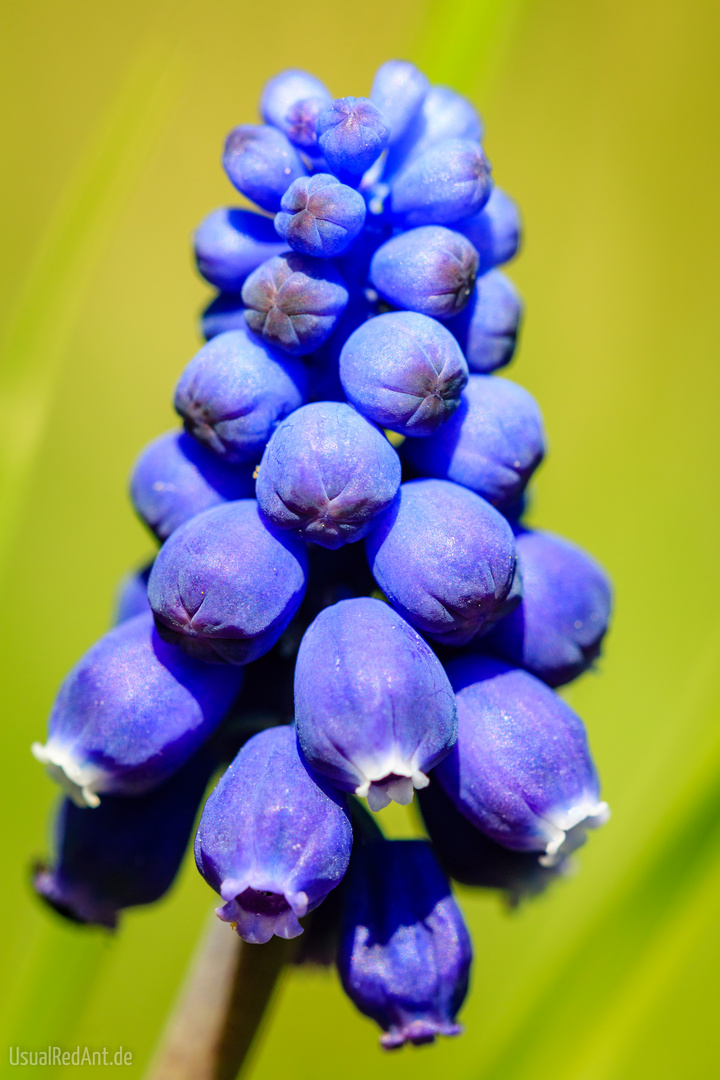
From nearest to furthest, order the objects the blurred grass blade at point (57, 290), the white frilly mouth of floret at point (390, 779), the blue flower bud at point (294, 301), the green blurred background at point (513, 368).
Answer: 1. the white frilly mouth of floret at point (390, 779)
2. the blue flower bud at point (294, 301)
3. the blurred grass blade at point (57, 290)
4. the green blurred background at point (513, 368)

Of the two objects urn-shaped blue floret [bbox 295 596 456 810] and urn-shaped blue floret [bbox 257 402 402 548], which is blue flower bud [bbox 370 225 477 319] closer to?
urn-shaped blue floret [bbox 257 402 402 548]

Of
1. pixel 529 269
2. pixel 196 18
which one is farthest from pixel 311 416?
pixel 196 18

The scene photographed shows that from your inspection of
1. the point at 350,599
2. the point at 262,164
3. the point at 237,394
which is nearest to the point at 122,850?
the point at 350,599

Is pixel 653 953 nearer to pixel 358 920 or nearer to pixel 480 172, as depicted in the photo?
pixel 358 920

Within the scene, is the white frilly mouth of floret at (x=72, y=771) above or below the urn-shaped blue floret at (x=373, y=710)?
below

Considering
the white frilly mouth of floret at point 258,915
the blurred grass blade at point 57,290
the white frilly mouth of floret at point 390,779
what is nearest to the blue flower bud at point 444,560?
the white frilly mouth of floret at point 390,779

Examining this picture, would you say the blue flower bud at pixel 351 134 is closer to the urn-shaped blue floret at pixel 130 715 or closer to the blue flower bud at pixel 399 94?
the blue flower bud at pixel 399 94
